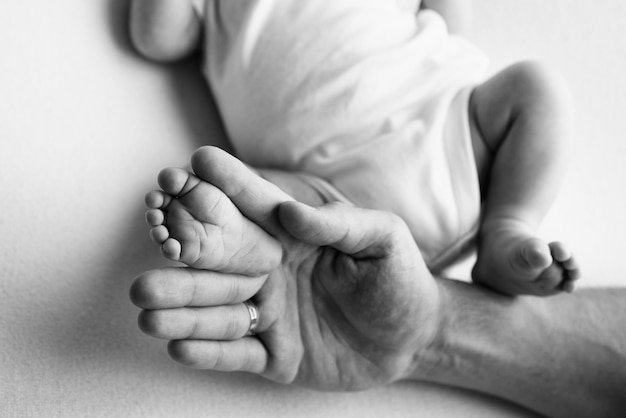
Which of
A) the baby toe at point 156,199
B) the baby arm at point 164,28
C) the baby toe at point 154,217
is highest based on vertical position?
the baby arm at point 164,28

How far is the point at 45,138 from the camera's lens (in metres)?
0.96

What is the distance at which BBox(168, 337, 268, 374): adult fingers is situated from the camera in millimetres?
729

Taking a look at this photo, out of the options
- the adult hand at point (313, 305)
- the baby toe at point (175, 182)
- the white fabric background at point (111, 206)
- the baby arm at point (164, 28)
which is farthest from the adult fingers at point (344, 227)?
the baby arm at point (164, 28)

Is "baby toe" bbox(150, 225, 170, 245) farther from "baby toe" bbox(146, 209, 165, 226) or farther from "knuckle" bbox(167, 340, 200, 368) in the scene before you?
"knuckle" bbox(167, 340, 200, 368)

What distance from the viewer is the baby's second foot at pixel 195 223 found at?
664 mm

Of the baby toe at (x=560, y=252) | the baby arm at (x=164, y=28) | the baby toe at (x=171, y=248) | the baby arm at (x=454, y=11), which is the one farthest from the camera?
the baby arm at (x=454, y=11)

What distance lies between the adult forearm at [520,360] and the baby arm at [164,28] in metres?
0.56

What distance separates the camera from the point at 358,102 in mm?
992

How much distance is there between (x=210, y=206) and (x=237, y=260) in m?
0.08

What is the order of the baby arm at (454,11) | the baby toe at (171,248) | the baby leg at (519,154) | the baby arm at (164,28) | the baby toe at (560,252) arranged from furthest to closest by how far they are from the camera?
1. the baby arm at (454,11)
2. the baby arm at (164,28)
3. the baby leg at (519,154)
4. the baby toe at (560,252)
5. the baby toe at (171,248)

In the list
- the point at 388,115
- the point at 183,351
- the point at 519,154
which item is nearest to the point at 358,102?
the point at 388,115

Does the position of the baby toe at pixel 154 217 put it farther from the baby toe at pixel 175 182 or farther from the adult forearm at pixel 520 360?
the adult forearm at pixel 520 360

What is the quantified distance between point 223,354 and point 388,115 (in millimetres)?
426

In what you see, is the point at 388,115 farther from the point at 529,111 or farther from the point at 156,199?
the point at 156,199
